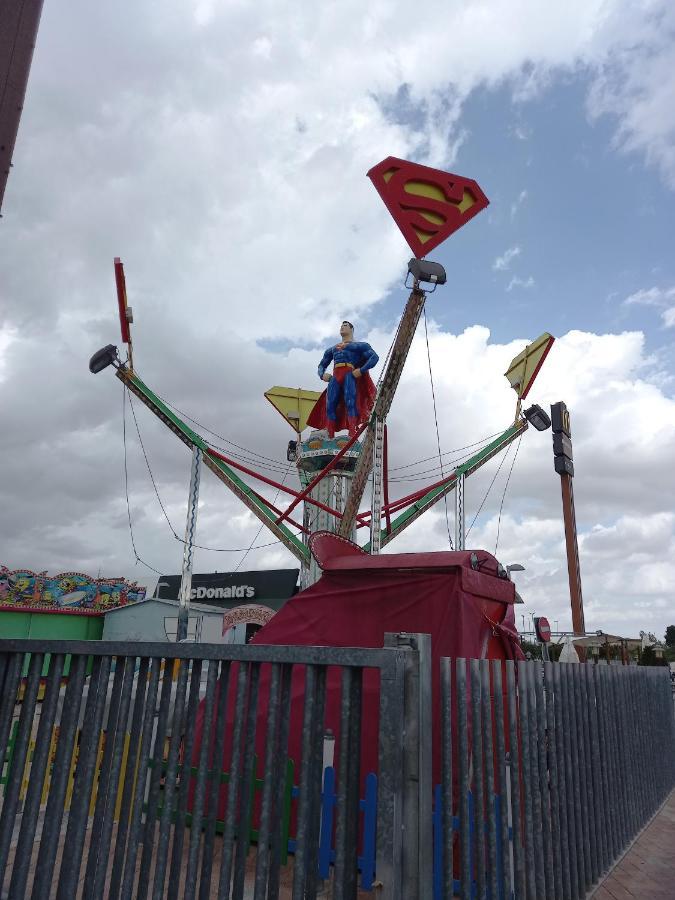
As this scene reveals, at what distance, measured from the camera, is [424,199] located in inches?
396

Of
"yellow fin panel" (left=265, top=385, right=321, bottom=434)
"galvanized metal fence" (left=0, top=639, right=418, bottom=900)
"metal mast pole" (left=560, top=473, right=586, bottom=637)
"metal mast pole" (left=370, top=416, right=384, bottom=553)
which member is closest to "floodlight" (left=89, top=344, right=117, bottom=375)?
"yellow fin panel" (left=265, top=385, right=321, bottom=434)

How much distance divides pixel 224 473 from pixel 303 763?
14773mm

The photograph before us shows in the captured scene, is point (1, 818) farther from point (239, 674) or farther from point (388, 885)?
point (388, 885)

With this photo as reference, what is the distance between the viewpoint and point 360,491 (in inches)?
A: 423

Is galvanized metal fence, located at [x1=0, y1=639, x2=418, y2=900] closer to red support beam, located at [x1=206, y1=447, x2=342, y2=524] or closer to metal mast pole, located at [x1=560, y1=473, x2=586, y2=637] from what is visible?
red support beam, located at [x1=206, y1=447, x2=342, y2=524]

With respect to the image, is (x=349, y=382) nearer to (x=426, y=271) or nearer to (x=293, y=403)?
(x=426, y=271)

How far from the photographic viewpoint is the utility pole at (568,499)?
20.8m

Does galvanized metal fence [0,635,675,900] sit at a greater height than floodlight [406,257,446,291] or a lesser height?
lesser

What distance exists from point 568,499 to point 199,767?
2086 centimetres

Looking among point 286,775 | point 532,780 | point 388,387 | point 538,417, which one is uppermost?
point 538,417

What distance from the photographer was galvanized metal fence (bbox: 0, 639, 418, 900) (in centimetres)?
241

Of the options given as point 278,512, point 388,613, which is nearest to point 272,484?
point 278,512

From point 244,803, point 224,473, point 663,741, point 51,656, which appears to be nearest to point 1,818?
point 51,656

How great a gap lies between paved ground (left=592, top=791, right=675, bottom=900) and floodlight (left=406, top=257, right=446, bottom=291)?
25.3 feet
